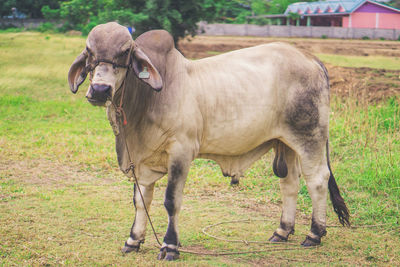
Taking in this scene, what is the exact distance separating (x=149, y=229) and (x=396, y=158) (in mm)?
3580

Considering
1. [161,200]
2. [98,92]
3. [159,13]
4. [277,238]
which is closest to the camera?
[98,92]

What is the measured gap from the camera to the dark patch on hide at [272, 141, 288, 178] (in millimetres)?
4934

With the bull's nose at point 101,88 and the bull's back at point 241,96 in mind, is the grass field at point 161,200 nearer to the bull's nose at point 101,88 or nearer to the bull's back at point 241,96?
the bull's back at point 241,96

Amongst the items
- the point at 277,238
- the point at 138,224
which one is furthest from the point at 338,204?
the point at 138,224

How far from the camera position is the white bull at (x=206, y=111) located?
389 cm

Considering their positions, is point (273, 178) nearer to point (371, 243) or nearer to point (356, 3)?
point (371, 243)

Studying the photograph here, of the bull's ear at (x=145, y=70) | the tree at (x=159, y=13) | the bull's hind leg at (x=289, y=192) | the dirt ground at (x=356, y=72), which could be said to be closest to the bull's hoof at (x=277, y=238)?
the bull's hind leg at (x=289, y=192)

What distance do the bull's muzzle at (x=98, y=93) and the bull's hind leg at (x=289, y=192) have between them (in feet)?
6.86

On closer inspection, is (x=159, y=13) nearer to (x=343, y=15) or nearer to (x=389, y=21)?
(x=389, y=21)

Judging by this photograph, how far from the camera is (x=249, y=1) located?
15422mm

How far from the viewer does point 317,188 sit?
4.83 meters

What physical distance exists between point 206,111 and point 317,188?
53.8 inches

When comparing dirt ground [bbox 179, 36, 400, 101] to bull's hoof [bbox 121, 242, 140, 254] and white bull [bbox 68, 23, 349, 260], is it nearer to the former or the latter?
white bull [bbox 68, 23, 349, 260]

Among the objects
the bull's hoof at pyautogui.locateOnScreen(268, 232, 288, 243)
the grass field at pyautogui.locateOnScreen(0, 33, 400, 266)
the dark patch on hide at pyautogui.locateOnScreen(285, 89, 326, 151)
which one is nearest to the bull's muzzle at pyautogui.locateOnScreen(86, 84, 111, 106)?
the grass field at pyautogui.locateOnScreen(0, 33, 400, 266)
